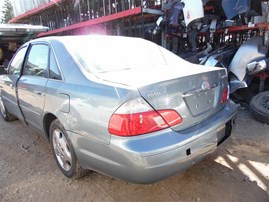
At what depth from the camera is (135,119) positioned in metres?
1.96

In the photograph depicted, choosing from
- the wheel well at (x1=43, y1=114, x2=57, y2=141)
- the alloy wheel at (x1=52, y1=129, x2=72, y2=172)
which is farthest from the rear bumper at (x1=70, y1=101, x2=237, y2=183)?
the wheel well at (x1=43, y1=114, x2=57, y2=141)

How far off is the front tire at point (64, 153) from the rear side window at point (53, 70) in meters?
0.47

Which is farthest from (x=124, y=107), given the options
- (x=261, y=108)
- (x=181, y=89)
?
(x=261, y=108)

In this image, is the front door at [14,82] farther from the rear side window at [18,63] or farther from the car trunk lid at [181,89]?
the car trunk lid at [181,89]

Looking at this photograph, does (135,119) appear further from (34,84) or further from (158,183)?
(34,84)

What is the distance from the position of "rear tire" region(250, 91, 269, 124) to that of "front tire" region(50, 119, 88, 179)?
300cm

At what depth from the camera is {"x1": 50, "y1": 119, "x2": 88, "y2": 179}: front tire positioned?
2627 mm

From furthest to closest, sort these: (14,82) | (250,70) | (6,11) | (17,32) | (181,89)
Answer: (6,11) → (17,32) → (250,70) → (14,82) → (181,89)

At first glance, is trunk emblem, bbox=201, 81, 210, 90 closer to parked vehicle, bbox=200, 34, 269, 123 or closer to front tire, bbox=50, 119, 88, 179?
front tire, bbox=50, 119, 88, 179

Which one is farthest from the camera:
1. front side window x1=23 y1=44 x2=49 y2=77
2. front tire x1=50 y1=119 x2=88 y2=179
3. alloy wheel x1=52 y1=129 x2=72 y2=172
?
front side window x1=23 y1=44 x2=49 y2=77

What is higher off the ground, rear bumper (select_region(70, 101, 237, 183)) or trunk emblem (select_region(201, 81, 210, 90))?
trunk emblem (select_region(201, 81, 210, 90))

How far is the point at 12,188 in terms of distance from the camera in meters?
2.73

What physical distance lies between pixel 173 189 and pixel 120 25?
286 inches

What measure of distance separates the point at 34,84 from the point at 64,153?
0.96 m
